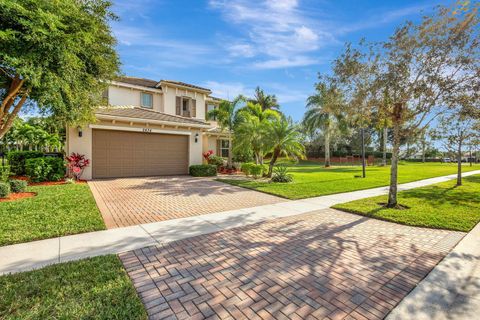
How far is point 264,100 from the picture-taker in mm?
36438

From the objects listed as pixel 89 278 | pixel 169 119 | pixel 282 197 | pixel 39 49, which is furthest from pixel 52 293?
pixel 169 119

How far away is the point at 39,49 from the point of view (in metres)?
6.01

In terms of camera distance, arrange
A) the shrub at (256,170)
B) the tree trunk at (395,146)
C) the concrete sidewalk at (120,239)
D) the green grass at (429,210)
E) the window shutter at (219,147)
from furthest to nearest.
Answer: the window shutter at (219,147)
the shrub at (256,170)
the tree trunk at (395,146)
the green grass at (429,210)
the concrete sidewalk at (120,239)

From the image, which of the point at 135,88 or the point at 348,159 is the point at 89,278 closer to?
the point at 135,88

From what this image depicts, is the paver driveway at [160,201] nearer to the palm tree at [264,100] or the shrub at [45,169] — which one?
the shrub at [45,169]

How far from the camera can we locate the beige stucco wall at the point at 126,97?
19.3 m

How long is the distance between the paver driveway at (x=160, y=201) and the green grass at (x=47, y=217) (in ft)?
1.28

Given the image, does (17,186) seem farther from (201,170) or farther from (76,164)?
(201,170)

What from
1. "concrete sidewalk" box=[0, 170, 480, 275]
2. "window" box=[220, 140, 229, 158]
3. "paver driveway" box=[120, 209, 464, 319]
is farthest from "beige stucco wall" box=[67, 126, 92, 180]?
"window" box=[220, 140, 229, 158]

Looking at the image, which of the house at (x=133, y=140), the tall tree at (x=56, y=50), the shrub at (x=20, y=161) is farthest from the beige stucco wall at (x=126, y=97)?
the tall tree at (x=56, y=50)

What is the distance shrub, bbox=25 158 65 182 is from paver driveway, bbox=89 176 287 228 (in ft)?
7.02

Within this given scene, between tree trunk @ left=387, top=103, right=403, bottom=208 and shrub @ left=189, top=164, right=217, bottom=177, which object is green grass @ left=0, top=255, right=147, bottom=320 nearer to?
tree trunk @ left=387, top=103, right=403, bottom=208

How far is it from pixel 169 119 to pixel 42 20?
1007 cm

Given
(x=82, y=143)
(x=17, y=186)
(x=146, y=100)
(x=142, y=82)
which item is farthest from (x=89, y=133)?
(x=142, y=82)
